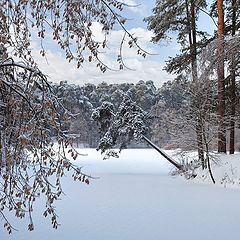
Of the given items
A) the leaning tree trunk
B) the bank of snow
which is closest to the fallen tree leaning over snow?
the leaning tree trunk

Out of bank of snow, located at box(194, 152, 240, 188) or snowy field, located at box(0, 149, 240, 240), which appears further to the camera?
bank of snow, located at box(194, 152, 240, 188)

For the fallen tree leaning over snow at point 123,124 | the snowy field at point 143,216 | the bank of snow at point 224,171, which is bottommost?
the snowy field at point 143,216

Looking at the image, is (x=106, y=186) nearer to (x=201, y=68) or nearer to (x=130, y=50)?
(x=201, y=68)

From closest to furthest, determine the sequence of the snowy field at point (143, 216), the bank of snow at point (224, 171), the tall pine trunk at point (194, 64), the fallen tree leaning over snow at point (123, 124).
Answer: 1. the snowy field at point (143, 216)
2. the bank of snow at point (224, 171)
3. the tall pine trunk at point (194, 64)
4. the fallen tree leaning over snow at point (123, 124)

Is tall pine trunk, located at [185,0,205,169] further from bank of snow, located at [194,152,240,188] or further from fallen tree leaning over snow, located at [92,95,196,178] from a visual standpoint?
fallen tree leaning over snow, located at [92,95,196,178]

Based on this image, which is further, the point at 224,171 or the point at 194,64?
the point at 194,64

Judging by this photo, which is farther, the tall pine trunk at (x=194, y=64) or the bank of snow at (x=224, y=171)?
the tall pine trunk at (x=194, y=64)

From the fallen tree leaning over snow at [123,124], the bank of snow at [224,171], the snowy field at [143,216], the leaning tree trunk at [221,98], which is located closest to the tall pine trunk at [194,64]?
the bank of snow at [224,171]

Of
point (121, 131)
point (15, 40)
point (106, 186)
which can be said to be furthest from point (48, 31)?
point (121, 131)

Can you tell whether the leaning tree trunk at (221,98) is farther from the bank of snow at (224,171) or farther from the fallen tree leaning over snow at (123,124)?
the fallen tree leaning over snow at (123,124)

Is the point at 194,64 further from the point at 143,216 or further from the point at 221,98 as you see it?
the point at 143,216

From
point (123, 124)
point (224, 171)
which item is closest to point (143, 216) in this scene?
point (224, 171)

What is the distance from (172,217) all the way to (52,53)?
153 inches

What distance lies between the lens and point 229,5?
13.5 m
